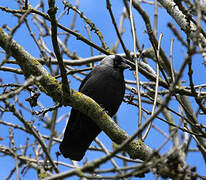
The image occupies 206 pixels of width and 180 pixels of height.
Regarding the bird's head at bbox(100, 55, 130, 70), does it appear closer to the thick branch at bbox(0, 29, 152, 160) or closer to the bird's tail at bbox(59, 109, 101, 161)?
the bird's tail at bbox(59, 109, 101, 161)

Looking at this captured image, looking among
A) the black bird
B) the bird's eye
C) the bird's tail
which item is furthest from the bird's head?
the bird's tail

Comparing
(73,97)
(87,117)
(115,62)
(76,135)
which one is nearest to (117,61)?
(115,62)

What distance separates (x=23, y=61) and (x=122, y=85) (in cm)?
225

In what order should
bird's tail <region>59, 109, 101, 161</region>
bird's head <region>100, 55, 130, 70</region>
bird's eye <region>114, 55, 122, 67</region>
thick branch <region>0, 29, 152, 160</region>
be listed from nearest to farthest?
thick branch <region>0, 29, 152, 160</region> < bird's tail <region>59, 109, 101, 161</region> < bird's head <region>100, 55, 130, 70</region> < bird's eye <region>114, 55, 122, 67</region>

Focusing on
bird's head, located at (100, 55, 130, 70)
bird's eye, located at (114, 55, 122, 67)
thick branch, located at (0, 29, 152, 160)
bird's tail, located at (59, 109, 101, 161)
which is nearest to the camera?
thick branch, located at (0, 29, 152, 160)

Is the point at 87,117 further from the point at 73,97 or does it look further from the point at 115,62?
the point at 73,97

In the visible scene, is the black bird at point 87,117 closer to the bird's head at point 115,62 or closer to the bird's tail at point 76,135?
the bird's tail at point 76,135

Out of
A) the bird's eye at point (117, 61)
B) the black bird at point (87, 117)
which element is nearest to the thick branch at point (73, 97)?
the black bird at point (87, 117)

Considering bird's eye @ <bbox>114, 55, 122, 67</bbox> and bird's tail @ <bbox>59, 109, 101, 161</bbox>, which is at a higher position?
bird's eye @ <bbox>114, 55, 122, 67</bbox>

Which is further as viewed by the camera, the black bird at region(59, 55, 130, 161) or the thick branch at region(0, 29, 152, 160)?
the black bird at region(59, 55, 130, 161)

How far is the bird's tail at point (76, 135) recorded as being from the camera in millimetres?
5340

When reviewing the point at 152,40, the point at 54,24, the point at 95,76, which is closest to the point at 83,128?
the point at 95,76

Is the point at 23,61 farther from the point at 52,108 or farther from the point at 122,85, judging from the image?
the point at 122,85

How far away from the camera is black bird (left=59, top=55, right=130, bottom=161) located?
538 centimetres
